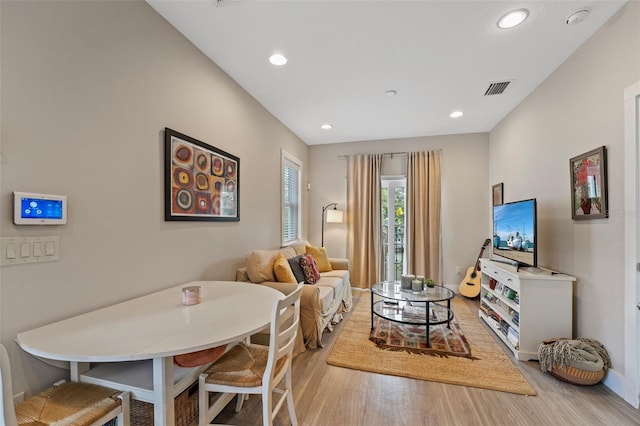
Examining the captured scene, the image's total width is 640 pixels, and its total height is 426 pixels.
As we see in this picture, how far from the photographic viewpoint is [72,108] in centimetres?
136

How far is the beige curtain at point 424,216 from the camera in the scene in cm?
442

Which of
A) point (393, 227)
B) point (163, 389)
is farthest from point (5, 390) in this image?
point (393, 227)

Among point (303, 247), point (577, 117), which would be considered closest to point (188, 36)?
point (303, 247)

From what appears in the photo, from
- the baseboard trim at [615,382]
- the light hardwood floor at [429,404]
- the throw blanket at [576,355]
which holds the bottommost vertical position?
the light hardwood floor at [429,404]

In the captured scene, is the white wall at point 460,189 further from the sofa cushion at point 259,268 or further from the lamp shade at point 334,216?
the sofa cushion at point 259,268

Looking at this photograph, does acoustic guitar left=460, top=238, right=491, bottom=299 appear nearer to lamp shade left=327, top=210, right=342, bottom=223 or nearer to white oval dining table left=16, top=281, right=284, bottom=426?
lamp shade left=327, top=210, right=342, bottom=223

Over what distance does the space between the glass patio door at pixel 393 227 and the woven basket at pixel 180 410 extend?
12.5 feet

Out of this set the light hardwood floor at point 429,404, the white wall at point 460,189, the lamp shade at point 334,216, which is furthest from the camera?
the lamp shade at point 334,216

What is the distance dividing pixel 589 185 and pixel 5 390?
3.47 metres

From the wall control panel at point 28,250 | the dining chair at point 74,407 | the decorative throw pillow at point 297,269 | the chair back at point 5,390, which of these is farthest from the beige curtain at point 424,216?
the chair back at point 5,390

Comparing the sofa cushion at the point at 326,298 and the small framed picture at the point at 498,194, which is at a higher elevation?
the small framed picture at the point at 498,194

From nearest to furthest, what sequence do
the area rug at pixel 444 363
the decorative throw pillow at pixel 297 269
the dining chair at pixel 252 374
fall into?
the dining chair at pixel 252 374, the area rug at pixel 444 363, the decorative throw pillow at pixel 297 269

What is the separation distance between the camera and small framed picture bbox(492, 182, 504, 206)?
380cm

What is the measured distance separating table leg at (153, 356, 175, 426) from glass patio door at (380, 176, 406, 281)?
404 cm
